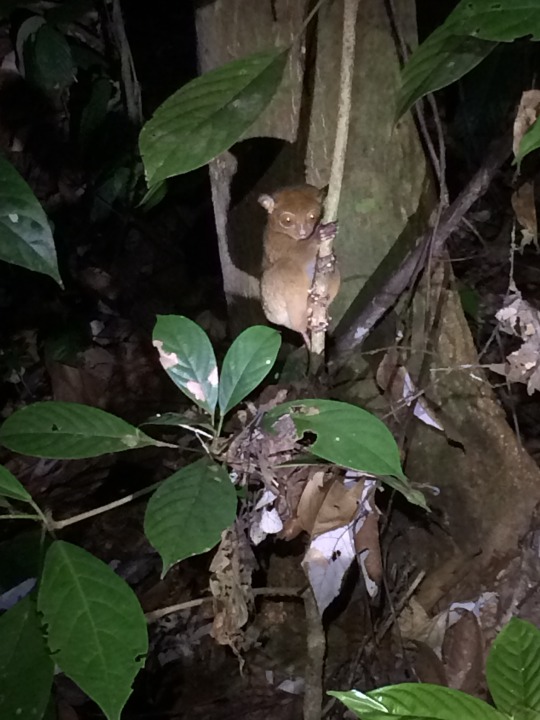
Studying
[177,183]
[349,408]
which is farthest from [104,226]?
[349,408]

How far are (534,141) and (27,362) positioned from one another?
2292 millimetres

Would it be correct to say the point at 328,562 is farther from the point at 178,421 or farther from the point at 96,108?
the point at 96,108

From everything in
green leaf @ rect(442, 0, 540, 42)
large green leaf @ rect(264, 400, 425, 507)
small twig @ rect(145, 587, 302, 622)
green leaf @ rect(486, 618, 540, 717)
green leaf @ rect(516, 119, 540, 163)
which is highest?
green leaf @ rect(442, 0, 540, 42)

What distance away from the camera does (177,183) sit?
1.97 m

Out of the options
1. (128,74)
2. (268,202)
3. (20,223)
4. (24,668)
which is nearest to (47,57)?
(128,74)

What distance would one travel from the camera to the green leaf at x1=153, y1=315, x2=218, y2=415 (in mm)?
A: 990

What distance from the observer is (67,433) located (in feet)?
3.01

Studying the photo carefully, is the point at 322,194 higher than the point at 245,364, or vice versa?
the point at 322,194

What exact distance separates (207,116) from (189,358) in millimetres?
320

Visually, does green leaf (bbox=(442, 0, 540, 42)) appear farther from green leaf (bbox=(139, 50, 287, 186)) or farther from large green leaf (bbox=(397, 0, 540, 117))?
green leaf (bbox=(139, 50, 287, 186))

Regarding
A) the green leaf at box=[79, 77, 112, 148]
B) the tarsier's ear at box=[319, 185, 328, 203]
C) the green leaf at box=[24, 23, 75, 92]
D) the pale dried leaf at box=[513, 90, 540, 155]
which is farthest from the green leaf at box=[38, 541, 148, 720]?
the green leaf at box=[79, 77, 112, 148]

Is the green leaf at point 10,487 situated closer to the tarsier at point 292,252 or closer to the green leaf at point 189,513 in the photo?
the green leaf at point 189,513

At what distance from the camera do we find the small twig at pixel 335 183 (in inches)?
39.7

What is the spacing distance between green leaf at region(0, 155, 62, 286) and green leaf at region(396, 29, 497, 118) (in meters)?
0.48
